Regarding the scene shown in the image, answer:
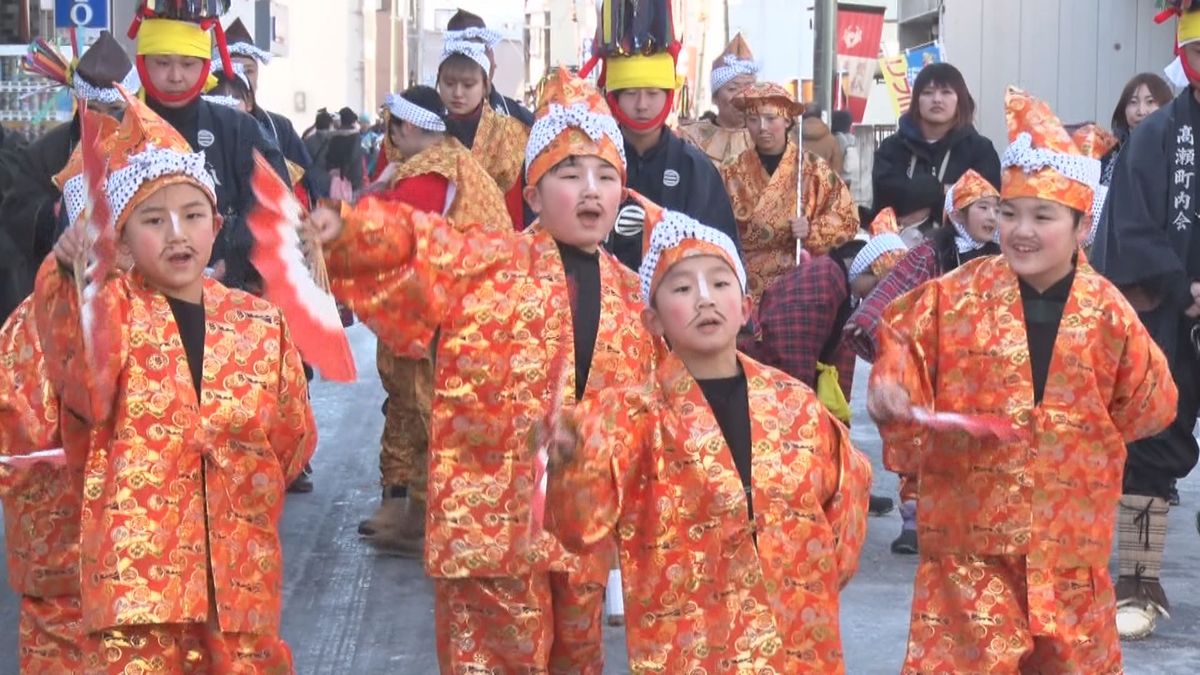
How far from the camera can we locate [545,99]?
5.34m

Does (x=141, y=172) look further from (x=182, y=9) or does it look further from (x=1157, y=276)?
(x=1157, y=276)

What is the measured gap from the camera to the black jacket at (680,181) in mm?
6641

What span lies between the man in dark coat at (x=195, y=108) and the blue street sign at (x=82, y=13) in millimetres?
4819

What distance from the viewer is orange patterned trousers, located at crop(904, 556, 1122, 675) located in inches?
196

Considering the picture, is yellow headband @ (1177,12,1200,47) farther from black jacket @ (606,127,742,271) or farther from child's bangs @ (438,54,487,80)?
child's bangs @ (438,54,487,80)

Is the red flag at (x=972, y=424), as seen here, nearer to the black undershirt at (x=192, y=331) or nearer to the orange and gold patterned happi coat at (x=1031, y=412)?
the orange and gold patterned happi coat at (x=1031, y=412)

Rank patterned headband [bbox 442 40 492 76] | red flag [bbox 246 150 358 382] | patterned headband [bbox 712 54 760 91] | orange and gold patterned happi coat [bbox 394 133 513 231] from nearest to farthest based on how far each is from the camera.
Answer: red flag [bbox 246 150 358 382] < orange and gold patterned happi coat [bbox 394 133 513 231] < patterned headband [bbox 442 40 492 76] < patterned headband [bbox 712 54 760 91]

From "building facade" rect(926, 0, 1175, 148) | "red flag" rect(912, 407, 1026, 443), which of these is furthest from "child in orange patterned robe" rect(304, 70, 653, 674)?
"building facade" rect(926, 0, 1175, 148)

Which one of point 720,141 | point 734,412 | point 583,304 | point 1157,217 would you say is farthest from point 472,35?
point 734,412

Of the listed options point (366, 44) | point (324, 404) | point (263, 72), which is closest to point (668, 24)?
point (324, 404)

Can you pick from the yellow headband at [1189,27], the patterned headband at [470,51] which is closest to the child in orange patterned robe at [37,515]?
the patterned headband at [470,51]

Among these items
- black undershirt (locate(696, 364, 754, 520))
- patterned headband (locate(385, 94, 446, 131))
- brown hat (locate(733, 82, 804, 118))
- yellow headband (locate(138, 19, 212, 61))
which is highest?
yellow headband (locate(138, 19, 212, 61))

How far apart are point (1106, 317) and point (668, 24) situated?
2.50 meters

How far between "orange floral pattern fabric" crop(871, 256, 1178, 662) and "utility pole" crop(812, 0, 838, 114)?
1087cm
